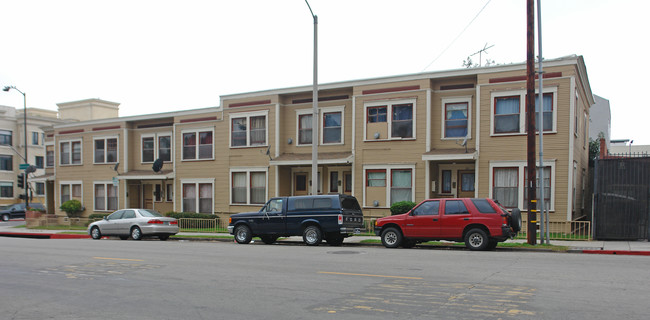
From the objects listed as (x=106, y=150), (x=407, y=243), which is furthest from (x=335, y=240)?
(x=106, y=150)

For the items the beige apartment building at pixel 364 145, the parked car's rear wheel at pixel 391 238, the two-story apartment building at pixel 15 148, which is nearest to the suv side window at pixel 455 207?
the parked car's rear wheel at pixel 391 238

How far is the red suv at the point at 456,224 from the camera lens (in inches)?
610

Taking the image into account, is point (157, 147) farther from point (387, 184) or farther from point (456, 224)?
point (456, 224)

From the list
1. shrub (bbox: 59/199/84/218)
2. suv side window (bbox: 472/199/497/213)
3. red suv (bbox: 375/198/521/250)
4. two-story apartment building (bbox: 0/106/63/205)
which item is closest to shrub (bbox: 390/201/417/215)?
red suv (bbox: 375/198/521/250)

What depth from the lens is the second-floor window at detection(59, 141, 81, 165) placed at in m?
36.3

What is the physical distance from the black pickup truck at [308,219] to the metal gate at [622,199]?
27.2ft

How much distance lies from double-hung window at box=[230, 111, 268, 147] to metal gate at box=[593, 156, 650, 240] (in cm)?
1583

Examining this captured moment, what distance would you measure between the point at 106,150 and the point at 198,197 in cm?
852

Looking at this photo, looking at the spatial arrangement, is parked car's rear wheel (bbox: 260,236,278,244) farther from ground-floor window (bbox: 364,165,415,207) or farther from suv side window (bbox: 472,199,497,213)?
suv side window (bbox: 472,199,497,213)

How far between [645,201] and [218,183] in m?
20.4

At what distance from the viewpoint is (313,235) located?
18.7 meters

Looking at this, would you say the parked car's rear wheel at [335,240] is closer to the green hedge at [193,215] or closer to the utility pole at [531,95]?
the utility pole at [531,95]

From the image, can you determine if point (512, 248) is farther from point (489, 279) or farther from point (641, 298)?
point (641, 298)

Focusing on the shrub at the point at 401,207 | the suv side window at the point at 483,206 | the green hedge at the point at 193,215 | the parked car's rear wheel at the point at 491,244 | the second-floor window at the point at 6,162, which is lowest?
the green hedge at the point at 193,215
